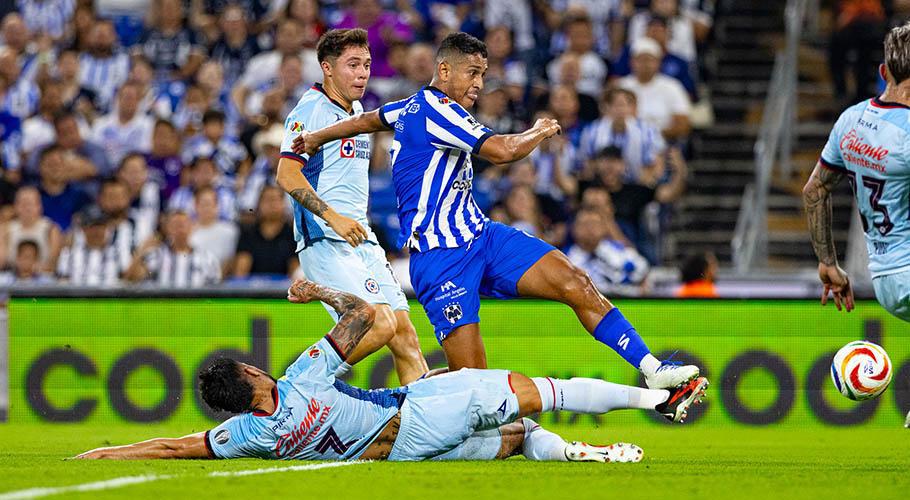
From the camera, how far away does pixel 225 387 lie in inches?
296

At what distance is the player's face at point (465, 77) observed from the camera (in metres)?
8.66

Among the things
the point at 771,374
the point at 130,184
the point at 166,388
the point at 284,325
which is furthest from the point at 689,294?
the point at 130,184

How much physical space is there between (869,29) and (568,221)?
480 cm

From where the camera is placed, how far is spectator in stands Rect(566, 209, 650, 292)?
13.6 metres

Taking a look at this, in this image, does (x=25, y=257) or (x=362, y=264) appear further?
(x=25, y=257)

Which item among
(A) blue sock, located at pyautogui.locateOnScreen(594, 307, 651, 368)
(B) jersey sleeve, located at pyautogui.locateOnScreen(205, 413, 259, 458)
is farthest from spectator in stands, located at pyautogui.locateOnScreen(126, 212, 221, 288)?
(A) blue sock, located at pyautogui.locateOnScreen(594, 307, 651, 368)

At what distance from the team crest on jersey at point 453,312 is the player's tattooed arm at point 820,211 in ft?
7.01

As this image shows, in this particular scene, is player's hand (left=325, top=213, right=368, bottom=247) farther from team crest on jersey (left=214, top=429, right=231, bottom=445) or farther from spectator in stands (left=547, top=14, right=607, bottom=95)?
spectator in stands (left=547, top=14, right=607, bottom=95)

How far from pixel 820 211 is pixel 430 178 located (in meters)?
2.35

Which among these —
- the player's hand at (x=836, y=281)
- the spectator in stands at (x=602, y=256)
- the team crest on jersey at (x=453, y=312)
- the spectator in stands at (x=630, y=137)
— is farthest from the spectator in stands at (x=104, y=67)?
the player's hand at (x=836, y=281)

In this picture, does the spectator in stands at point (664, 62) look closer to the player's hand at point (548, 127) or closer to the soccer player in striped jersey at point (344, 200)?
the soccer player in striped jersey at point (344, 200)

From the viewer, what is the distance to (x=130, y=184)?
51.7ft

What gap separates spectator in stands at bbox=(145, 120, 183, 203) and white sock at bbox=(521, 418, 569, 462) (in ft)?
28.7

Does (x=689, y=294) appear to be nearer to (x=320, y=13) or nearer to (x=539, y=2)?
(x=539, y=2)
